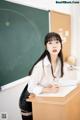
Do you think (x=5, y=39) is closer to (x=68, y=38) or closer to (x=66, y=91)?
(x=66, y=91)

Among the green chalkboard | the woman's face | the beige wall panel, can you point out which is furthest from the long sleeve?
the beige wall panel

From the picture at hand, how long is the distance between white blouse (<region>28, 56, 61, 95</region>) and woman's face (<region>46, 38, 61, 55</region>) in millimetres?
61

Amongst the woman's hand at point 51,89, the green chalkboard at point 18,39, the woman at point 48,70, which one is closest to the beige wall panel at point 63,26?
the green chalkboard at point 18,39

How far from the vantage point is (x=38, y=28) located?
2400mm

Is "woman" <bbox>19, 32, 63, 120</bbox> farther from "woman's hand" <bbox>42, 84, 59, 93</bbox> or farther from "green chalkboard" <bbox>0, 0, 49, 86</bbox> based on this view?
"green chalkboard" <bbox>0, 0, 49, 86</bbox>

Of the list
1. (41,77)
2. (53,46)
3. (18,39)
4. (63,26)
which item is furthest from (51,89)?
(63,26)

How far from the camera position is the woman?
4.49 feet

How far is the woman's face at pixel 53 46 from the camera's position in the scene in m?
1.40

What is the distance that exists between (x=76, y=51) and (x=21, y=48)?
1417 mm

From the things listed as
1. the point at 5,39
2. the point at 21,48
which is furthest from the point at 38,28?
the point at 5,39

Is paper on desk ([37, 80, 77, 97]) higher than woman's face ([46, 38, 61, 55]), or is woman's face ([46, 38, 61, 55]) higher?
woman's face ([46, 38, 61, 55])

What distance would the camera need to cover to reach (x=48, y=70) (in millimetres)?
1403

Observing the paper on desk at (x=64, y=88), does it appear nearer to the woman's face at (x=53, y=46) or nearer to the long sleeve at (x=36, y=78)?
the long sleeve at (x=36, y=78)

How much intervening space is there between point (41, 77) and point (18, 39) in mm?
789
